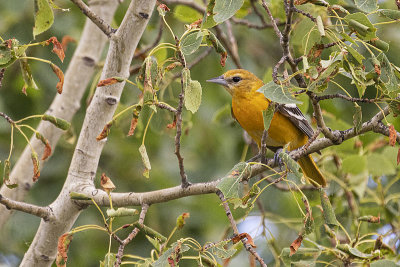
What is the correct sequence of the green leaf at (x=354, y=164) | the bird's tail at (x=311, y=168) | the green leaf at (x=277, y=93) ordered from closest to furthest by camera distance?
1. the green leaf at (x=277, y=93)
2. the green leaf at (x=354, y=164)
3. the bird's tail at (x=311, y=168)

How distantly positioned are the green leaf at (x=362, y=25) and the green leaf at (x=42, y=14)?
1.08m

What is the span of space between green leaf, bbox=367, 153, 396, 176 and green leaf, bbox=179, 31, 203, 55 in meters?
1.78

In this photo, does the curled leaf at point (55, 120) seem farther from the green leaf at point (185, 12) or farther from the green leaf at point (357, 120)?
the green leaf at point (185, 12)

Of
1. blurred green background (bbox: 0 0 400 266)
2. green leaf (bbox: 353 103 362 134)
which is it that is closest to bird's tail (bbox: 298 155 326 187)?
blurred green background (bbox: 0 0 400 266)

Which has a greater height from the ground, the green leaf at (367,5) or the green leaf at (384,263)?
the green leaf at (367,5)

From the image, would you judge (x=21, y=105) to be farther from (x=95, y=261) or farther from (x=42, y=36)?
(x=95, y=261)

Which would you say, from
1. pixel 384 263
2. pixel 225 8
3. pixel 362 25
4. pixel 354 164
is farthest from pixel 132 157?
pixel 362 25

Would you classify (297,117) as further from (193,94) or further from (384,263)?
(193,94)

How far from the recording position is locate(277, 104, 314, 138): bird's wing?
3.83 meters

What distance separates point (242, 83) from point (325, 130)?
5.35 ft

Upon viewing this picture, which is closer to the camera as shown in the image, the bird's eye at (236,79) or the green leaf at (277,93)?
the green leaf at (277,93)

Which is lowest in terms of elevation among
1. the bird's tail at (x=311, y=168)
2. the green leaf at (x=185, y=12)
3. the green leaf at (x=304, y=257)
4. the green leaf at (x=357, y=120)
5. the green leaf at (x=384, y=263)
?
the green leaf at (x=384, y=263)

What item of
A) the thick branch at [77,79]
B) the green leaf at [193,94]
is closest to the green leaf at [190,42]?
the green leaf at [193,94]

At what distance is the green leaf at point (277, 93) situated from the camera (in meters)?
1.96
